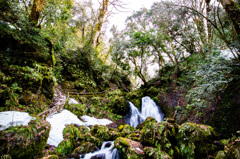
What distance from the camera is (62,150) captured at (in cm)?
459

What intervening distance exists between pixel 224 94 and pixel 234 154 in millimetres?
4185

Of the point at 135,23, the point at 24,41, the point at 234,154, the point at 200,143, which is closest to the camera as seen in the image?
the point at 234,154

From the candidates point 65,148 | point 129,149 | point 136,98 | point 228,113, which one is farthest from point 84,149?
point 136,98

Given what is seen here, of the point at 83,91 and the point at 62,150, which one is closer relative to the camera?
the point at 62,150

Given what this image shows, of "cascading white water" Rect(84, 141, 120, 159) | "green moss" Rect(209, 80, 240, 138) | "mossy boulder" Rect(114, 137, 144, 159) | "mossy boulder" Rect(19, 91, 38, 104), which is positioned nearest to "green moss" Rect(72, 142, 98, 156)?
"cascading white water" Rect(84, 141, 120, 159)

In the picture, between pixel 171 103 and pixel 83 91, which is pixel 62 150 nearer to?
pixel 83 91

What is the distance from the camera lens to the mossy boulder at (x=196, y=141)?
416cm

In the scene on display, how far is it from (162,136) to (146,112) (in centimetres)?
814

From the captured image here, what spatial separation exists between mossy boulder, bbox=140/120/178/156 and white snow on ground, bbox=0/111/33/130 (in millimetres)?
4497

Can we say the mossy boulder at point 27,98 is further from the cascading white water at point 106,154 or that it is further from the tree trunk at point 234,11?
the tree trunk at point 234,11

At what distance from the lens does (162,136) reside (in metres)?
4.68

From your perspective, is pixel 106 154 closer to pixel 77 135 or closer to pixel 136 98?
pixel 77 135

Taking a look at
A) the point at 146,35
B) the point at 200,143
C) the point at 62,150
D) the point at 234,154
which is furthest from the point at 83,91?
the point at 234,154

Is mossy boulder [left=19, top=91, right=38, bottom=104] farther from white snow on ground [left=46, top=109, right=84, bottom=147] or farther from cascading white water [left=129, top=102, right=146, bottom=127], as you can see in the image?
cascading white water [left=129, top=102, right=146, bottom=127]
